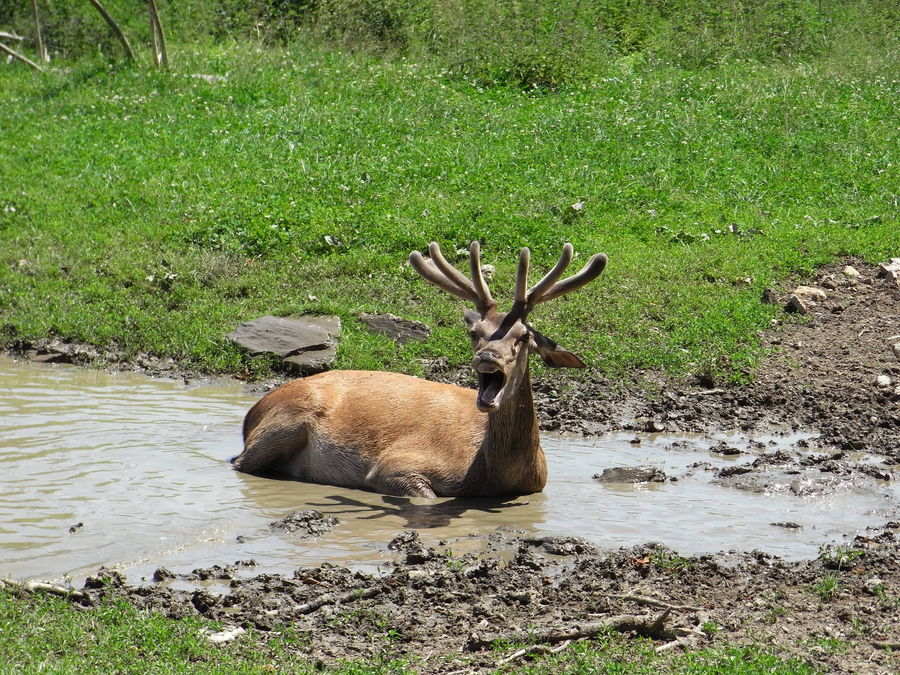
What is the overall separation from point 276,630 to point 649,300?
725cm

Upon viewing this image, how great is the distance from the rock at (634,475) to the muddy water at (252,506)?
0.07 m

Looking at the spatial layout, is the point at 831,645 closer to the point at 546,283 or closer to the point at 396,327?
the point at 546,283

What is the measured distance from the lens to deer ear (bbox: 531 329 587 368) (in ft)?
23.4

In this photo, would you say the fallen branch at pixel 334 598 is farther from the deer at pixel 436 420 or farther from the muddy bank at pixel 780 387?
the muddy bank at pixel 780 387

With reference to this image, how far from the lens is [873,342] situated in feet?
34.7

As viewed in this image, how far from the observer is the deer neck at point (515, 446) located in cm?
729

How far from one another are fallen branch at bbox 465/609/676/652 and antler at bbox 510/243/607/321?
254 centimetres

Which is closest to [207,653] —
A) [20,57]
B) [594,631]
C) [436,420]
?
[594,631]

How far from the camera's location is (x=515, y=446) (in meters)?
7.38

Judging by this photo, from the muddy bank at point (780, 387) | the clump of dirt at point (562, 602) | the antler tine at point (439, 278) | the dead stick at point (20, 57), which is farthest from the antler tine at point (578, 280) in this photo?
the dead stick at point (20, 57)

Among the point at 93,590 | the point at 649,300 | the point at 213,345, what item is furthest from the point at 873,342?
the point at 93,590

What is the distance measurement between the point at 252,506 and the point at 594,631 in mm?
2967

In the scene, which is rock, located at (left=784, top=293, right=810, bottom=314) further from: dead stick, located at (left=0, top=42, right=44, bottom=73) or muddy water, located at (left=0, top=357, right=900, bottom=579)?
dead stick, located at (left=0, top=42, right=44, bottom=73)

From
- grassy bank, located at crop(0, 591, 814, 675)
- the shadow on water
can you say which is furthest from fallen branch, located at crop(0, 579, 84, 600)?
the shadow on water
